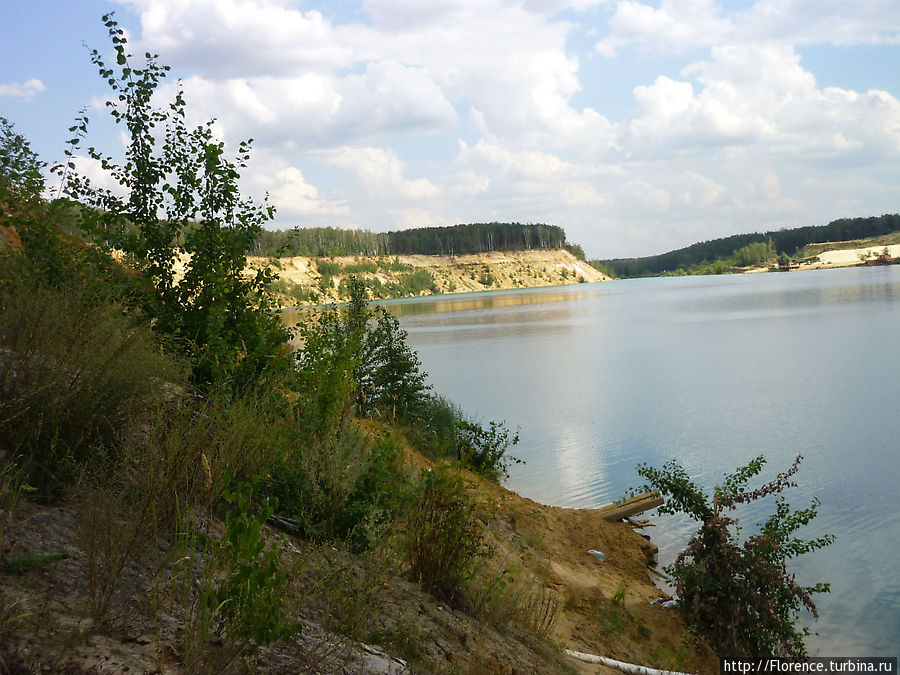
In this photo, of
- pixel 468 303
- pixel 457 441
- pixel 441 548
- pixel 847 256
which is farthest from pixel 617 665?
pixel 847 256

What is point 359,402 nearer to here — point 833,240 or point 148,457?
point 148,457

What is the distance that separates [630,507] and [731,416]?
1035 centimetres

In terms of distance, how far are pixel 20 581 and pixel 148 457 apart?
1.05 meters

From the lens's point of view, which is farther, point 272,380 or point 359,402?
point 359,402

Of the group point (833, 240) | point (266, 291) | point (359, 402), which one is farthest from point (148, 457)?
point (833, 240)

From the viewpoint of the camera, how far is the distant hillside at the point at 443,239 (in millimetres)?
160750

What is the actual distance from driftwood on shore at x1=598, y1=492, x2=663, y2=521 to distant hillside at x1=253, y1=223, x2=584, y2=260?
137m

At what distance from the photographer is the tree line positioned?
160750 mm

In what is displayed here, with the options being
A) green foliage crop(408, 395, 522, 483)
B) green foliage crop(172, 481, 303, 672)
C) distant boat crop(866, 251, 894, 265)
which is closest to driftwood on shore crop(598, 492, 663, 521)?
green foliage crop(408, 395, 522, 483)

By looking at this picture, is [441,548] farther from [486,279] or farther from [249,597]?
[486,279]

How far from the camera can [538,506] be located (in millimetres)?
11961

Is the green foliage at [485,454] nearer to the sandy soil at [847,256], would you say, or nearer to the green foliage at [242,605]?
the green foliage at [242,605]

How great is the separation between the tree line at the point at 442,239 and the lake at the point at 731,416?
115524mm

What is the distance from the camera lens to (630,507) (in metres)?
12.0
